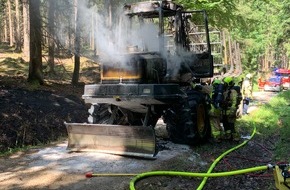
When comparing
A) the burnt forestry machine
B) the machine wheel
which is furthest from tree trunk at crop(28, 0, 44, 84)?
the machine wheel

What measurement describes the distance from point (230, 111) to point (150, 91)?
3.33m

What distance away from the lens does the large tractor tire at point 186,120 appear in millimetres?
8984

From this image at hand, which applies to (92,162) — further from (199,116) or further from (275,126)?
(275,126)

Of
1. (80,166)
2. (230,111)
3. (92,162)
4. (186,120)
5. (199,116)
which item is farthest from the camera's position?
(230,111)

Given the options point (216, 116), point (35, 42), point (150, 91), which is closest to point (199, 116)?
point (216, 116)

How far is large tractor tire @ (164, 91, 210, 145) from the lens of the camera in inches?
354

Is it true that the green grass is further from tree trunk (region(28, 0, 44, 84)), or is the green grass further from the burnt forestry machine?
tree trunk (region(28, 0, 44, 84))

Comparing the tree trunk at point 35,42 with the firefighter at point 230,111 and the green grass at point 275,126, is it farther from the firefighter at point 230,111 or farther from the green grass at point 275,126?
the firefighter at point 230,111

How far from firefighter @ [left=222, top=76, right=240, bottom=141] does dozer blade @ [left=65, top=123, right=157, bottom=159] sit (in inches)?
130

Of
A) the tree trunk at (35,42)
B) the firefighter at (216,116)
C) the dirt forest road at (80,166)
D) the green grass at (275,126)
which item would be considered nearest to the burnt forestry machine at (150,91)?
the firefighter at (216,116)

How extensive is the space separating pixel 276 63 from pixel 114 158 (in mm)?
73585

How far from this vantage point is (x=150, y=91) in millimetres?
7895

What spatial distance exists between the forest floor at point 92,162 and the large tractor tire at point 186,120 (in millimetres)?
222

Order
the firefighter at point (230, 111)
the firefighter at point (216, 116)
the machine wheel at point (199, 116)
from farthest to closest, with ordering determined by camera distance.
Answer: the firefighter at point (230, 111), the firefighter at point (216, 116), the machine wheel at point (199, 116)
